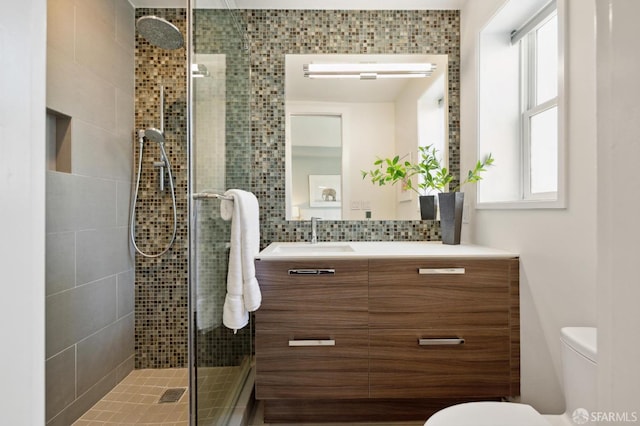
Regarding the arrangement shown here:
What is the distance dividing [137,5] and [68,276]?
5.89 feet

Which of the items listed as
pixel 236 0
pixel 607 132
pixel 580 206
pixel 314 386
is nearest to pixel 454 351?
pixel 314 386

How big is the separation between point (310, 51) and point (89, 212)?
5.47 ft

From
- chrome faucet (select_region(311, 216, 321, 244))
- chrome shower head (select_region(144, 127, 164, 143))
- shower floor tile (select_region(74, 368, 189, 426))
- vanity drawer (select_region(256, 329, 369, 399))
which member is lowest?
shower floor tile (select_region(74, 368, 189, 426))

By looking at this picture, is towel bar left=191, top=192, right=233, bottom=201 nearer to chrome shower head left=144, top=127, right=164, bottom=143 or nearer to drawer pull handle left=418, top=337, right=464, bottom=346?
chrome shower head left=144, top=127, right=164, bottom=143

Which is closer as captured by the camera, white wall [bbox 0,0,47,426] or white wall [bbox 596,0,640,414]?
white wall [bbox 596,0,640,414]

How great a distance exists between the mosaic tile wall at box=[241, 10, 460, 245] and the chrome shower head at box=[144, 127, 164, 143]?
0.58 m

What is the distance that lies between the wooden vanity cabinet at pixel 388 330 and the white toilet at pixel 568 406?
440 millimetres

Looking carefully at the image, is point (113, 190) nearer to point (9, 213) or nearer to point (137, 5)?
point (137, 5)

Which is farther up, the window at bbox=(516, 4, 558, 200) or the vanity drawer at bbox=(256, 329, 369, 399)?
the window at bbox=(516, 4, 558, 200)

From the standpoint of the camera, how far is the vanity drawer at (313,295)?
157 centimetres

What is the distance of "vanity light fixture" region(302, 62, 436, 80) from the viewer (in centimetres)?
214

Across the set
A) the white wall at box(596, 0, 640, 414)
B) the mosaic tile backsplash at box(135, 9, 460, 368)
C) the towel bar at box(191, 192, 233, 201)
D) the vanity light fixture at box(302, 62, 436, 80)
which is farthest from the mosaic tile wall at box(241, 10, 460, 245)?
the white wall at box(596, 0, 640, 414)

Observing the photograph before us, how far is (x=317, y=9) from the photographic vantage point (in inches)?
84.9

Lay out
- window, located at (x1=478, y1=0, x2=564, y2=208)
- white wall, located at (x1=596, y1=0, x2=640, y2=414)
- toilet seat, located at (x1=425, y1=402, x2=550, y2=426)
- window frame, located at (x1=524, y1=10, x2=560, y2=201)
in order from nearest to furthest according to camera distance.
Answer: white wall, located at (x1=596, y1=0, x2=640, y2=414) < toilet seat, located at (x1=425, y1=402, x2=550, y2=426) < window, located at (x1=478, y1=0, x2=564, y2=208) < window frame, located at (x1=524, y1=10, x2=560, y2=201)
